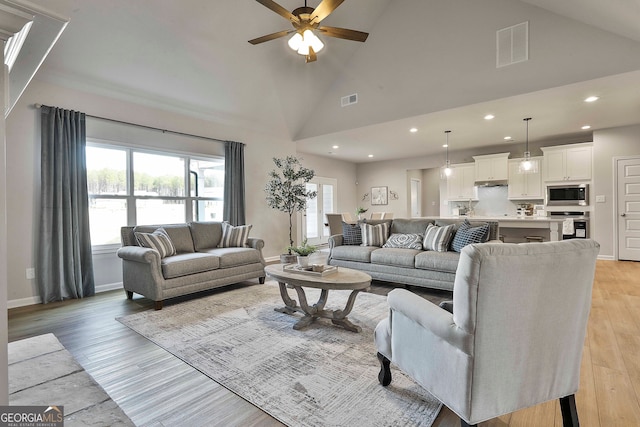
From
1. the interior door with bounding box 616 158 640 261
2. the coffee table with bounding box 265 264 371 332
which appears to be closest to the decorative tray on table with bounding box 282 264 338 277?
the coffee table with bounding box 265 264 371 332

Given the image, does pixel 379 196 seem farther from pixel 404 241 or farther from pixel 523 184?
pixel 404 241

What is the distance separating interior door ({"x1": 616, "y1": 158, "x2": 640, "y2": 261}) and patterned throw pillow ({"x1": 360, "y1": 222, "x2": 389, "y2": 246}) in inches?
192

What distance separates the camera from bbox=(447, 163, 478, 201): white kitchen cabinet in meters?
7.72

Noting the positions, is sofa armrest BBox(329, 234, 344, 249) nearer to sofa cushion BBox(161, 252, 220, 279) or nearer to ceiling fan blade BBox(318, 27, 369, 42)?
sofa cushion BBox(161, 252, 220, 279)

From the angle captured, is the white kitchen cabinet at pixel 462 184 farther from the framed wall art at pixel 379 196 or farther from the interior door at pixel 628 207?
the interior door at pixel 628 207

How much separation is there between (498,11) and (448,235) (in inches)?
125

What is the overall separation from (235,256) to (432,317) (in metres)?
3.21

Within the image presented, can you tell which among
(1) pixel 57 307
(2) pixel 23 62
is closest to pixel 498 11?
(2) pixel 23 62

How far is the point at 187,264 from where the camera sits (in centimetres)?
360

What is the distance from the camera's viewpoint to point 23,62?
3.75 feet

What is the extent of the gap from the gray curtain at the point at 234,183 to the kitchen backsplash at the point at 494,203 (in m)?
5.95

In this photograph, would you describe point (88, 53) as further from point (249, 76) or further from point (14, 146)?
point (249, 76)

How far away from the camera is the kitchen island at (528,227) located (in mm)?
4788

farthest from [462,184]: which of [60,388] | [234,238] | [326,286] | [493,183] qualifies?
[60,388]
